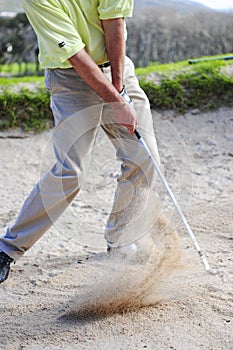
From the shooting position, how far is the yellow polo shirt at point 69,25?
363cm

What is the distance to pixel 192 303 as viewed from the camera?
11.7 ft

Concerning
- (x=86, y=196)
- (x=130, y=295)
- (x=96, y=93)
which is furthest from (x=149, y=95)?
(x=130, y=295)

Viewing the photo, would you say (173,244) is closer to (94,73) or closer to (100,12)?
(94,73)

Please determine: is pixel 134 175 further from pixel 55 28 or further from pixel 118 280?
pixel 55 28

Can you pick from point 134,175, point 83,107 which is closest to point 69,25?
point 83,107

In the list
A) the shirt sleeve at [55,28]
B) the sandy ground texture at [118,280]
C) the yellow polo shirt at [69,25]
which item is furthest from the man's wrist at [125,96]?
the sandy ground texture at [118,280]

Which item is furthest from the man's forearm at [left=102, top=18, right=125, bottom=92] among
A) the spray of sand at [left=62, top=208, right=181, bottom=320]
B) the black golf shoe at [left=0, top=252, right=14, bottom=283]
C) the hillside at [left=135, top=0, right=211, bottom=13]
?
the hillside at [left=135, top=0, right=211, bottom=13]

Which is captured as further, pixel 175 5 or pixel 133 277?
pixel 175 5

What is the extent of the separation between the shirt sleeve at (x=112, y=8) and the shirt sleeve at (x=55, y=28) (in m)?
0.19

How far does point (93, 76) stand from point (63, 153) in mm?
464

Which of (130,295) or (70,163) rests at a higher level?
(70,163)

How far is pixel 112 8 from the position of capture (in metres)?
3.73

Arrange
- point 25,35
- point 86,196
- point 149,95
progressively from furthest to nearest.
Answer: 1. point 25,35
2. point 149,95
3. point 86,196

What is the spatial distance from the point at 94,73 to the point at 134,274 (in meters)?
1.09
